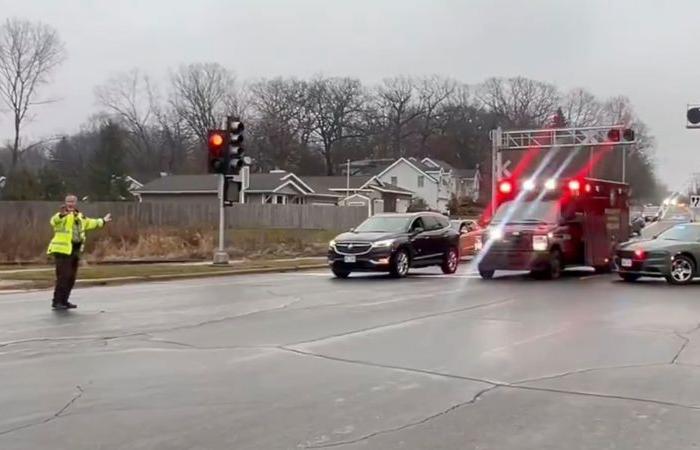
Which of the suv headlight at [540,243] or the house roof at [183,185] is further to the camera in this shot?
the house roof at [183,185]

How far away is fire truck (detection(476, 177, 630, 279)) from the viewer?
1891cm

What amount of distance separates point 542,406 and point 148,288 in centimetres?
1257

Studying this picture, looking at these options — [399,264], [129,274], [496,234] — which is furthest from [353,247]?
[129,274]

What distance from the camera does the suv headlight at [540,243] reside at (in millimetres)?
18781

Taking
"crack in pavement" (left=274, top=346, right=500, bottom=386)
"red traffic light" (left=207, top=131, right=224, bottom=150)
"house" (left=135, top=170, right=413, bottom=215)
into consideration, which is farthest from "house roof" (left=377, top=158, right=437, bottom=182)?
"crack in pavement" (left=274, top=346, right=500, bottom=386)

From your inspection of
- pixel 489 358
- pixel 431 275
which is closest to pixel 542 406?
pixel 489 358

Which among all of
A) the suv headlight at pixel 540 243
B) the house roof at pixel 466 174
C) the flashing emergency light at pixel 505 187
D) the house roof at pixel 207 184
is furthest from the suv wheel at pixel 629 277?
the house roof at pixel 466 174

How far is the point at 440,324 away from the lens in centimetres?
1123

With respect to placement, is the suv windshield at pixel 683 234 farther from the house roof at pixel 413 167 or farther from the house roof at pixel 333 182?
the house roof at pixel 413 167

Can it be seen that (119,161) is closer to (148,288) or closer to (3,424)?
(148,288)

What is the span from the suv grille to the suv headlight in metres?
3.91

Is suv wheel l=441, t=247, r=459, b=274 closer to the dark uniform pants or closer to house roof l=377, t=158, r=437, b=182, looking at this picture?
the dark uniform pants

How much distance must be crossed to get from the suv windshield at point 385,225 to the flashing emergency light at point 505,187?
8.23 feet

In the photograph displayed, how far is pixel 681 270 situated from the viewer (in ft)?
59.2
